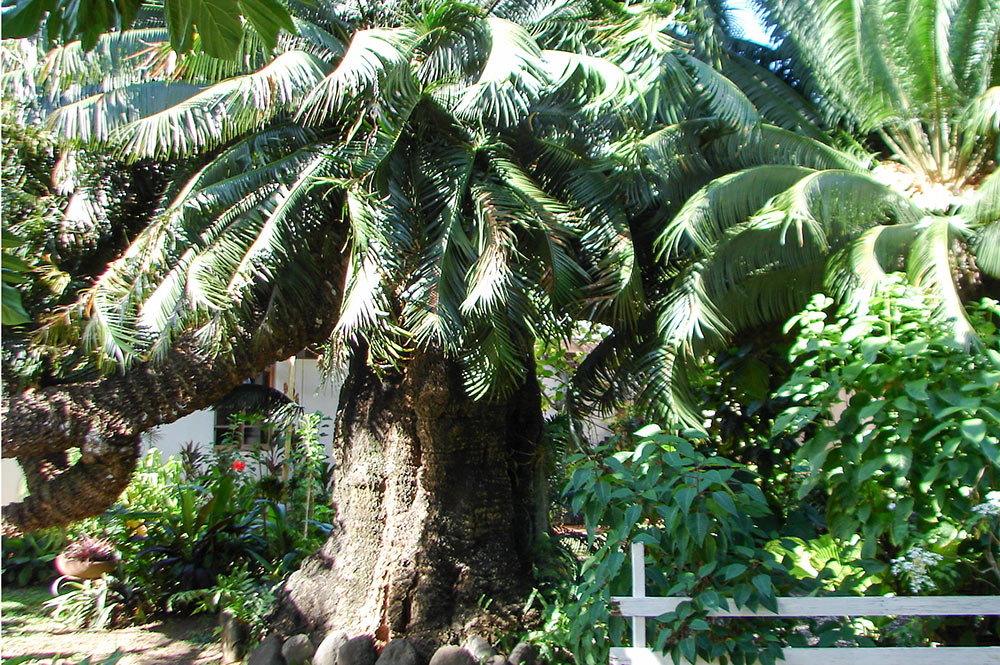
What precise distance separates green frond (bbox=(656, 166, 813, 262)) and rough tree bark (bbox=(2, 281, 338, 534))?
2.91 metres

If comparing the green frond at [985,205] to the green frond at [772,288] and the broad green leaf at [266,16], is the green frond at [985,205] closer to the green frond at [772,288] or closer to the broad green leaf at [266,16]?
the green frond at [772,288]

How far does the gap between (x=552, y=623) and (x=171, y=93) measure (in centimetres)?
467

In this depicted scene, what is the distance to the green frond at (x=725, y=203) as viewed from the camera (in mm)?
5273

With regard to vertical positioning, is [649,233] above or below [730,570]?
above

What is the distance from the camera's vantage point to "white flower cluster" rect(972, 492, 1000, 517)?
3.82 meters

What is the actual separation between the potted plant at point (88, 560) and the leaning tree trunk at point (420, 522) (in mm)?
2454

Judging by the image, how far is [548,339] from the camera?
224 inches

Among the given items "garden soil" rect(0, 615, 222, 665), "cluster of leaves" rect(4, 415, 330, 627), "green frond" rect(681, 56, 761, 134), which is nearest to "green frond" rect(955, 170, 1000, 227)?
"green frond" rect(681, 56, 761, 134)

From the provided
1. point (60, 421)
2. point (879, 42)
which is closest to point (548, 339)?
point (879, 42)

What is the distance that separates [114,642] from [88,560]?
1.01 metres

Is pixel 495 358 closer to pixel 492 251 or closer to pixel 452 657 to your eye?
pixel 492 251

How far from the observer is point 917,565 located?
412cm

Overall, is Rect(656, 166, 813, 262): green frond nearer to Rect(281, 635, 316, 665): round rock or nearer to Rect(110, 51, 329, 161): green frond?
Rect(110, 51, 329, 161): green frond

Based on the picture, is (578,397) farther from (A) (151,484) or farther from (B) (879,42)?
(A) (151,484)
